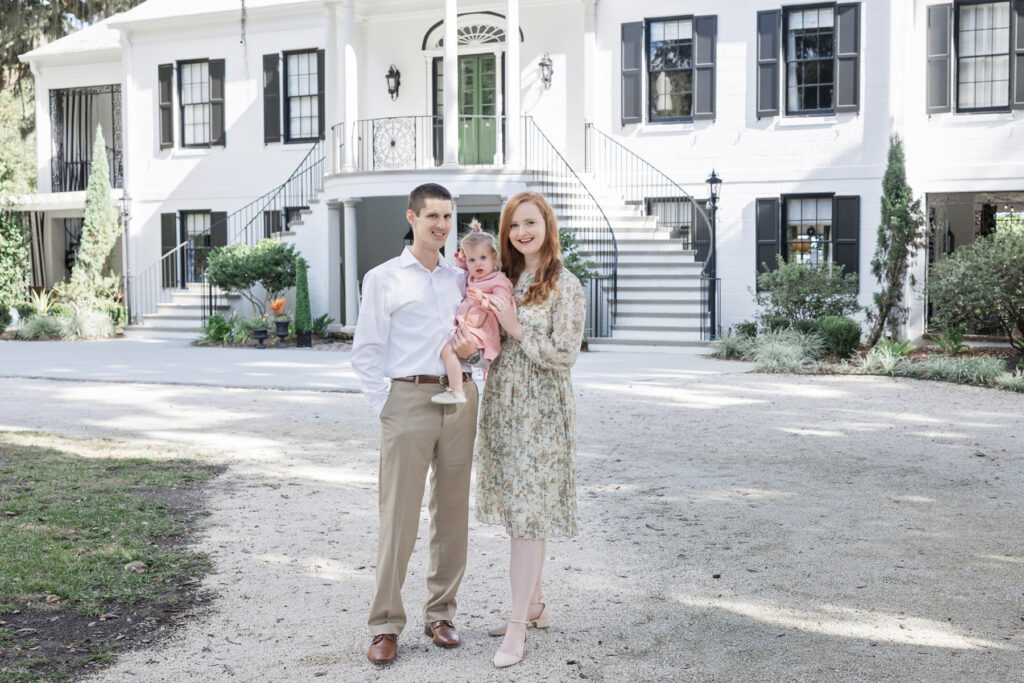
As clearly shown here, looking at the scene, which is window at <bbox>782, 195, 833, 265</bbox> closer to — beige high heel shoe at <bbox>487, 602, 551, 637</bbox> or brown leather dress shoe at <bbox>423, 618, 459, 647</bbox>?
beige high heel shoe at <bbox>487, 602, 551, 637</bbox>

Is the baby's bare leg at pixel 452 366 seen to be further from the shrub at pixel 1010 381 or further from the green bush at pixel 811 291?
the green bush at pixel 811 291

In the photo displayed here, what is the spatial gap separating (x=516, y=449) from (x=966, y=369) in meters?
10.0

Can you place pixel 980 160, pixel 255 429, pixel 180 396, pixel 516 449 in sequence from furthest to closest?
pixel 980 160 < pixel 180 396 < pixel 255 429 < pixel 516 449

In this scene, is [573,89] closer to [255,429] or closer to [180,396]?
[180,396]

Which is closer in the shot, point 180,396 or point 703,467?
point 703,467

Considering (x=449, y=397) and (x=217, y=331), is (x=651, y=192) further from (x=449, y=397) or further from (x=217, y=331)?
(x=449, y=397)

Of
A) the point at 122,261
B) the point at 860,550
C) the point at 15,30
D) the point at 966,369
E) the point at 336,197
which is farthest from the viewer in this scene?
the point at 15,30

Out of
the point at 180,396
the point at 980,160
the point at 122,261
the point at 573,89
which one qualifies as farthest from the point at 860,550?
the point at 122,261

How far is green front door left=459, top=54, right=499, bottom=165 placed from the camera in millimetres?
19734

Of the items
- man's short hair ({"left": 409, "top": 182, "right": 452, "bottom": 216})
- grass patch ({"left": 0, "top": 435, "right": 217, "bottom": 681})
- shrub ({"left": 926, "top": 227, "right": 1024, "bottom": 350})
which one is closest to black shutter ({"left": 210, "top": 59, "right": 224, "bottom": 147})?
shrub ({"left": 926, "top": 227, "right": 1024, "bottom": 350})

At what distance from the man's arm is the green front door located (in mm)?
15861

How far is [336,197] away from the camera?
699 inches

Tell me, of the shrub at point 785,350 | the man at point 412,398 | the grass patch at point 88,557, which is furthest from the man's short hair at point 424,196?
the shrub at point 785,350

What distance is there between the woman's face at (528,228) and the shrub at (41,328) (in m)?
17.0
